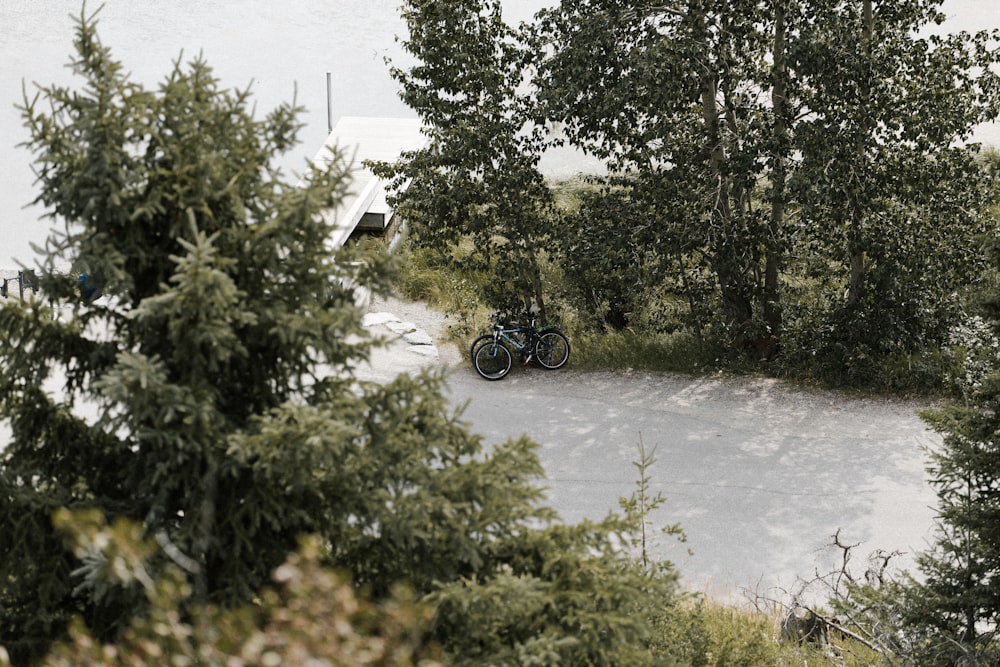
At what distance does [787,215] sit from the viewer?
13836 mm

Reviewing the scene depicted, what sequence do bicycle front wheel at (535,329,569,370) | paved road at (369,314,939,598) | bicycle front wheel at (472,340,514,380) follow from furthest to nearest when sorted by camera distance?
1. bicycle front wheel at (535,329,569,370)
2. bicycle front wheel at (472,340,514,380)
3. paved road at (369,314,939,598)

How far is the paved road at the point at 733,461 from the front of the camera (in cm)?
959

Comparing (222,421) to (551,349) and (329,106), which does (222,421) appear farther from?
(329,106)

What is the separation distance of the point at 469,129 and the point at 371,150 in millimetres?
9993

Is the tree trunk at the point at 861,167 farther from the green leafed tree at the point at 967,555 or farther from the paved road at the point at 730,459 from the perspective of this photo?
the green leafed tree at the point at 967,555

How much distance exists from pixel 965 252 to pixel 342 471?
411 inches

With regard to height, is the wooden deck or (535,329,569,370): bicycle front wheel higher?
the wooden deck

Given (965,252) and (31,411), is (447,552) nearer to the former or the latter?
(31,411)

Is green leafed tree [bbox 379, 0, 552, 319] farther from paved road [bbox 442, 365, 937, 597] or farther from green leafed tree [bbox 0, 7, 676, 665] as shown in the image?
green leafed tree [bbox 0, 7, 676, 665]

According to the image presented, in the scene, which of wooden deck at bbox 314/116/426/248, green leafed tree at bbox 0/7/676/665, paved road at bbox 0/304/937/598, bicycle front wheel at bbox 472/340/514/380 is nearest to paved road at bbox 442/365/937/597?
paved road at bbox 0/304/937/598

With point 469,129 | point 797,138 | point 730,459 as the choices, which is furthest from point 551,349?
point 797,138

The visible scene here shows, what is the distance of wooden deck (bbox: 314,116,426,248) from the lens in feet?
65.2

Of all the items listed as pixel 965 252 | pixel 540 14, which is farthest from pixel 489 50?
pixel 965 252

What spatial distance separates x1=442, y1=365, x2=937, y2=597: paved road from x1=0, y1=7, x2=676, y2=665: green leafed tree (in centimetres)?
513
